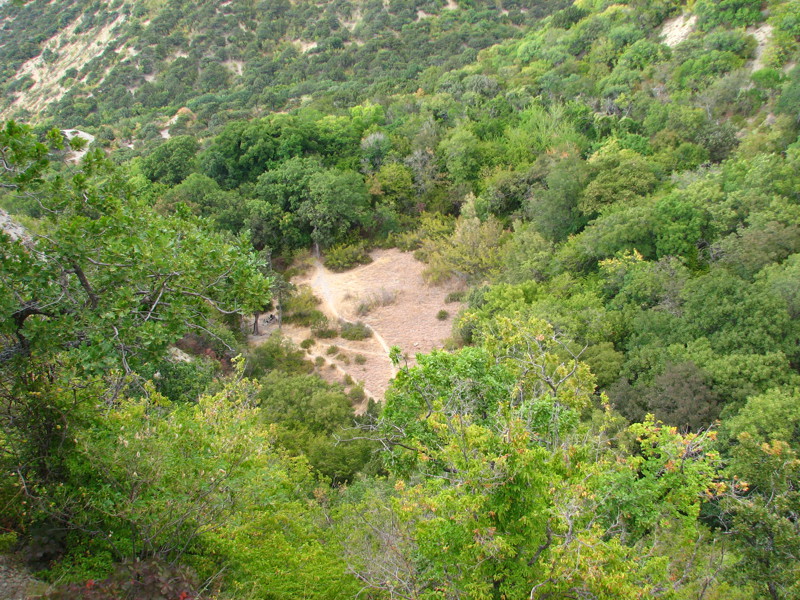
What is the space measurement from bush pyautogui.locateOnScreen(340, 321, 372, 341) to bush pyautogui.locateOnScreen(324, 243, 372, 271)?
19.2 feet

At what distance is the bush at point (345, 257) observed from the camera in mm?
29578

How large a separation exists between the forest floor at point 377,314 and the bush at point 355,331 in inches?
10.2

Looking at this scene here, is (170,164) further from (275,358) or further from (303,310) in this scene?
(275,358)

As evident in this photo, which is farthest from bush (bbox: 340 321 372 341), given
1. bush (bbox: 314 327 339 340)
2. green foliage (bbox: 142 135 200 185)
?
green foliage (bbox: 142 135 200 185)

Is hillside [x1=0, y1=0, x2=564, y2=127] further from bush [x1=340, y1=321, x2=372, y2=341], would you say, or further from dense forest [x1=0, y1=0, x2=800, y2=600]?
bush [x1=340, y1=321, x2=372, y2=341]

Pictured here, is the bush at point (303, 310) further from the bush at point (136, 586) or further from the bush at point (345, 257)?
the bush at point (136, 586)

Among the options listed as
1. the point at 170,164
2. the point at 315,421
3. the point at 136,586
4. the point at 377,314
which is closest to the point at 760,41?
the point at 377,314

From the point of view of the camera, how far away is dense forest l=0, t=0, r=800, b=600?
235 inches

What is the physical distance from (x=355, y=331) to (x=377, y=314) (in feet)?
6.37

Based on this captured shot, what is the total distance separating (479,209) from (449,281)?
4.85 metres

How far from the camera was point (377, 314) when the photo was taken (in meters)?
25.7

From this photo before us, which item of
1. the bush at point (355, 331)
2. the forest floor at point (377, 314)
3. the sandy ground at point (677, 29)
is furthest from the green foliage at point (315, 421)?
the sandy ground at point (677, 29)

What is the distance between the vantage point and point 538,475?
5691 mm

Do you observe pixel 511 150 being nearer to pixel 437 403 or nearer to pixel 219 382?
pixel 219 382
